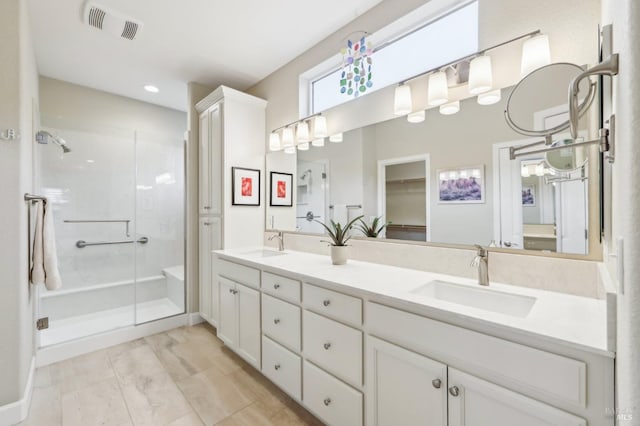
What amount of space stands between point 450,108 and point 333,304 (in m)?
1.29

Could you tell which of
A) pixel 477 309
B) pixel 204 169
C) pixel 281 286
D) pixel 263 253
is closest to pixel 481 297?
pixel 477 309

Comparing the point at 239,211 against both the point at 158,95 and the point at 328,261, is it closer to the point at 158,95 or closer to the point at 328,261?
the point at 328,261

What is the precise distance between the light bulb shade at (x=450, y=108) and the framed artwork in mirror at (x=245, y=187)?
191 centimetres

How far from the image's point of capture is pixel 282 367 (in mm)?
1772

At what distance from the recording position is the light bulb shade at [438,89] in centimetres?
161

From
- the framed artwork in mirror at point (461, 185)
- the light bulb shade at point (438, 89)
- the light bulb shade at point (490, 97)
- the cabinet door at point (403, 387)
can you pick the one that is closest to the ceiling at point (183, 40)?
the light bulb shade at point (438, 89)

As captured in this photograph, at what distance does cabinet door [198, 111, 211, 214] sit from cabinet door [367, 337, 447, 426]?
235 centimetres

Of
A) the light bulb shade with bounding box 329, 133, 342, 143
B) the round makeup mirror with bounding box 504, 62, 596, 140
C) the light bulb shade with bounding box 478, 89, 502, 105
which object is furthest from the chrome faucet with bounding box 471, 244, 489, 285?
the light bulb shade with bounding box 329, 133, 342, 143

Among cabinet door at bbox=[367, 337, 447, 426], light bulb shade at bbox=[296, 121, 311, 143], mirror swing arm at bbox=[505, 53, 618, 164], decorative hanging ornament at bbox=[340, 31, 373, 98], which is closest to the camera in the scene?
mirror swing arm at bbox=[505, 53, 618, 164]

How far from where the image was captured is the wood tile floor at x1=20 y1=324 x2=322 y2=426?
66.5 inches

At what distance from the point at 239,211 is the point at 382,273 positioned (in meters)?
1.70

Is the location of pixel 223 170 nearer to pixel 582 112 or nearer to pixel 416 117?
pixel 416 117

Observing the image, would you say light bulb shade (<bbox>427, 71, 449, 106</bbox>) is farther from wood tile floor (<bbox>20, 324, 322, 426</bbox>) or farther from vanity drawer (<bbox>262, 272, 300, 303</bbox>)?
wood tile floor (<bbox>20, 324, 322, 426</bbox>)

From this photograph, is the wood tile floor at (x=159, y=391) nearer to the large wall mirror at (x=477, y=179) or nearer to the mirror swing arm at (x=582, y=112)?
the large wall mirror at (x=477, y=179)
